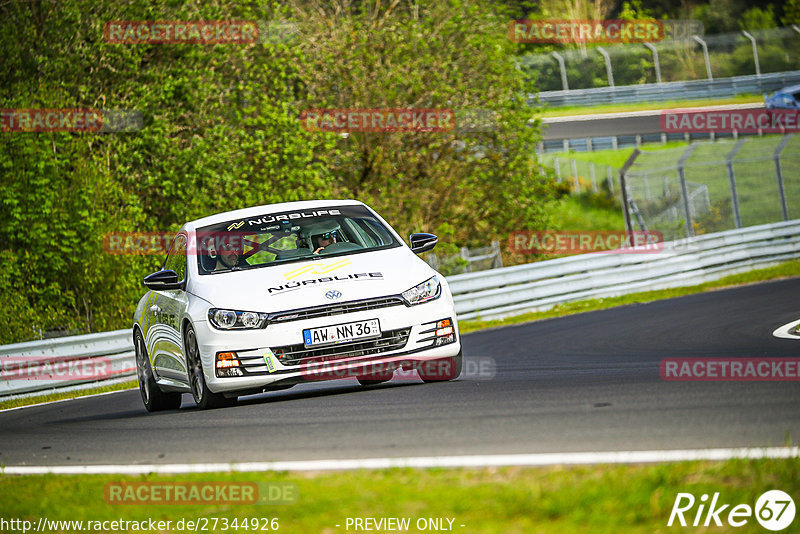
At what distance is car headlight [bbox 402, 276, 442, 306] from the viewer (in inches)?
357

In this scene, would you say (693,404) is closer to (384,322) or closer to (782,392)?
(782,392)

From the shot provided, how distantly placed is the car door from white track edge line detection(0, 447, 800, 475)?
3131 mm

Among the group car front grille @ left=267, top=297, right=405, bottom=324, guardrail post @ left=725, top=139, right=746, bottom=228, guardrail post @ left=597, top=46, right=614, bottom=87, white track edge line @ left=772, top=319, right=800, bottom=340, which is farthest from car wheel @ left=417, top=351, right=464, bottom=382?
guardrail post @ left=597, top=46, right=614, bottom=87

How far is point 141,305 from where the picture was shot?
1159 cm

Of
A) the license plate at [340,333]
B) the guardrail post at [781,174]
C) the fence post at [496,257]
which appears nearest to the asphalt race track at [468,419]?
the license plate at [340,333]

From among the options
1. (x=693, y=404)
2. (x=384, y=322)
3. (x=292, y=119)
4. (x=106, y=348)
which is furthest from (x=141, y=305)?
(x=292, y=119)

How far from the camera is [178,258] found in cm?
1055

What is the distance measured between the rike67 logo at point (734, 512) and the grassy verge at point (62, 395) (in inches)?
446

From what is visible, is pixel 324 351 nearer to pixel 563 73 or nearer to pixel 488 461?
pixel 488 461

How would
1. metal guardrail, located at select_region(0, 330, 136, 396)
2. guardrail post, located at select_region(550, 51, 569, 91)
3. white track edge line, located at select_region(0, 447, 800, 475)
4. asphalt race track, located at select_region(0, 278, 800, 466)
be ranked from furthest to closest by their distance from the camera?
guardrail post, located at select_region(550, 51, 569, 91), metal guardrail, located at select_region(0, 330, 136, 396), asphalt race track, located at select_region(0, 278, 800, 466), white track edge line, located at select_region(0, 447, 800, 475)

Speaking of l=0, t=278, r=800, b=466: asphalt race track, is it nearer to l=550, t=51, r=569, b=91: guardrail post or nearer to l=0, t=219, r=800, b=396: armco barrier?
l=0, t=219, r=800, b=396: armco barrier

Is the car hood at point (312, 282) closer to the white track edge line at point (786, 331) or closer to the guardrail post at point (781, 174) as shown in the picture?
the white track edge line at point (786, 331)

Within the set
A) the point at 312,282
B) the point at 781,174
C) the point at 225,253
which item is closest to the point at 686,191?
the point at 781,174

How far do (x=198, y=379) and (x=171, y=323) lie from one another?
91cm
